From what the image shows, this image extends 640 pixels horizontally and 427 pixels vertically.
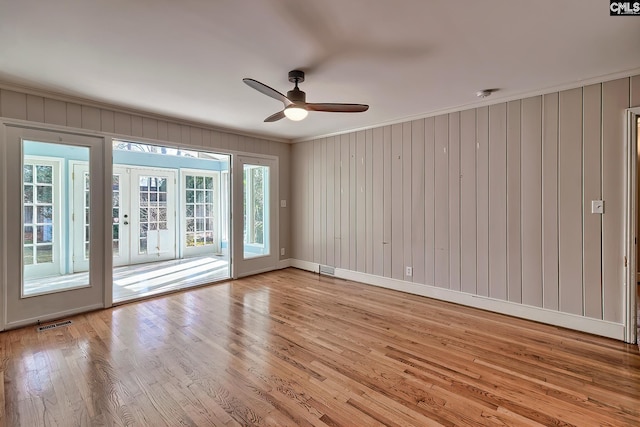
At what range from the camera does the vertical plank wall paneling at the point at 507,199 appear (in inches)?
119

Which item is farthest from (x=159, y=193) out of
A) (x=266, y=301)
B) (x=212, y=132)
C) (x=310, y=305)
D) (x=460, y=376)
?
(x=460, y=376)

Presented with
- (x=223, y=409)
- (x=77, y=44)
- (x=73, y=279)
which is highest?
(x=77, y=44)

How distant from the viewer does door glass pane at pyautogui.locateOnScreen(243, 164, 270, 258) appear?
221 inches

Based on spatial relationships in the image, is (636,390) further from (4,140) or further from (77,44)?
(4,140)

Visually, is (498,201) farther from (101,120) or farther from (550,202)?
(101,120)

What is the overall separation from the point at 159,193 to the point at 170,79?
4859 millimetres

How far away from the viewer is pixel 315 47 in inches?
94.5

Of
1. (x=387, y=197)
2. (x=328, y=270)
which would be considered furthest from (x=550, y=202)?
(x=328, y=270)

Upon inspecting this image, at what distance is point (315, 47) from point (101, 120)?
10.2ft

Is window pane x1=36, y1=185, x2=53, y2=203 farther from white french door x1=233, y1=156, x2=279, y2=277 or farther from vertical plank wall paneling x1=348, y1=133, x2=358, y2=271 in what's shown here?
vertical plank wall paneling x1=348, y1=133, x2=358, y2=271

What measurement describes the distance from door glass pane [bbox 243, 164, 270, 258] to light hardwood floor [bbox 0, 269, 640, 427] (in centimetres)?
204

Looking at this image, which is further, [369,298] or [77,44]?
[369,298]

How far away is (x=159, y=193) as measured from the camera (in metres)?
7.18

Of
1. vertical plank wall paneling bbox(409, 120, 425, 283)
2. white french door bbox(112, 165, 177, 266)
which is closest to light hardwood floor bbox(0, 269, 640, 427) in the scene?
vertical plank wall paneling bbox(409, 120, 425, 283)
